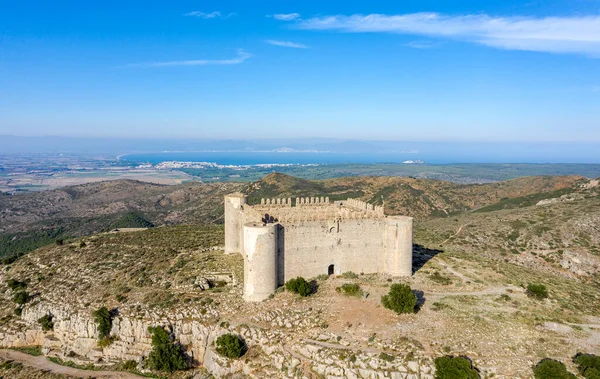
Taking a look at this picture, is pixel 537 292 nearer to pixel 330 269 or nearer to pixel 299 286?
pixel 330 269

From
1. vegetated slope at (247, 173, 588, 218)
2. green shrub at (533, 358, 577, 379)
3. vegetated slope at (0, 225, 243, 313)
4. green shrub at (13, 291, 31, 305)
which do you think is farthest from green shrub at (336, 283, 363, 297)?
vegetated slope at (247, 173, 588, 218)

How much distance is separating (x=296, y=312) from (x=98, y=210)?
10958 centimetres

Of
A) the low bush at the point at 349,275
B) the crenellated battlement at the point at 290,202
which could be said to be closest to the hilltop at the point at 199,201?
the crenellated battlement at the point at 290,202

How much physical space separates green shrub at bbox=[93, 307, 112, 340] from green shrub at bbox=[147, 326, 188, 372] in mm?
4760

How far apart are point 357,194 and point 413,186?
1651cm

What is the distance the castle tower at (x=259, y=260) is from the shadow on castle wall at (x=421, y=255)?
14.1 metres

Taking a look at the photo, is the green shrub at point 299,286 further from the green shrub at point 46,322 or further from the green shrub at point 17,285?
the green shrub at point 17,285

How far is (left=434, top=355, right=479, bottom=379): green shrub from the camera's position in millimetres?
21906

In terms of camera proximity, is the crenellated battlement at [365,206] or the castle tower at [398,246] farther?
the crenellated battlement at [365,206]

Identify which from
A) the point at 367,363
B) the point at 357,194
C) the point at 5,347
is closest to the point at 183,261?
the point at 5,347

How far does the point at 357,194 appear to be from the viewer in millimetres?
105375

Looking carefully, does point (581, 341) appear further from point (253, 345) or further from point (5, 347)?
point (5, 347)

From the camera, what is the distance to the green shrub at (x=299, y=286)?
30.7 metres

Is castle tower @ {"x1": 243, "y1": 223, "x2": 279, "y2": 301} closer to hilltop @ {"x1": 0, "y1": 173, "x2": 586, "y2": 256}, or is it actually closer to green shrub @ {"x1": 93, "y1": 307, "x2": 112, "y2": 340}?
green shrub @ {"x1": 93, "y1": 307, "x2": 112, "y2": 340}
